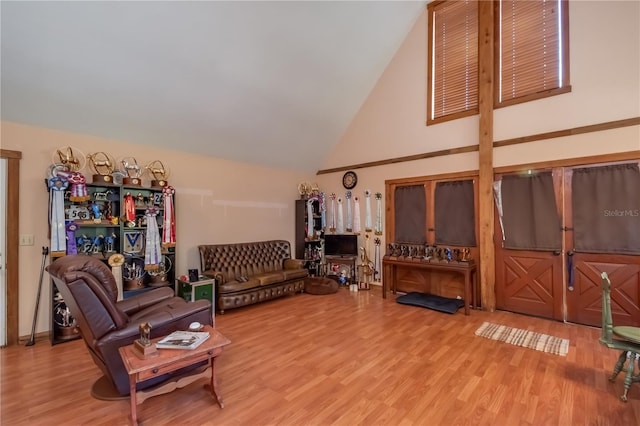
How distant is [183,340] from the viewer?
7.02ft

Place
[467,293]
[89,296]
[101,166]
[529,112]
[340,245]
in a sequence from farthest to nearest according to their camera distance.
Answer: [340,245] → [467,293] → [529,112] → [101,166] → [89,296]

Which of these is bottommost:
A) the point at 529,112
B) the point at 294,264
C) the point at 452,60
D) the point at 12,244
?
the point at 294,264

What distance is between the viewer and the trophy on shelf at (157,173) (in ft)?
14.2

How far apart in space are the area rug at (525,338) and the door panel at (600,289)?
832 millimetres

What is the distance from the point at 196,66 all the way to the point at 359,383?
4.05 m

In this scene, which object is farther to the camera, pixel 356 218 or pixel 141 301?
pixel 356 218

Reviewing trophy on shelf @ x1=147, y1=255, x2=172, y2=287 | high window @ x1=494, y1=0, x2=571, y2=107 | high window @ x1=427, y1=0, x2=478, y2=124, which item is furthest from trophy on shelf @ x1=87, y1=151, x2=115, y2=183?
high window @ x1=494, y1=0, x2=571, y2=107

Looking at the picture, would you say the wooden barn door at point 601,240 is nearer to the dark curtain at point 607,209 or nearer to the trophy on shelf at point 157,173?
the dark curtain at point 607,209

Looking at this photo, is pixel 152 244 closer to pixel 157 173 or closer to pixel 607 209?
pixel 157 173

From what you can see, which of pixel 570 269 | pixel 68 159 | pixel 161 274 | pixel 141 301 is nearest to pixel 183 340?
pixel 141 301

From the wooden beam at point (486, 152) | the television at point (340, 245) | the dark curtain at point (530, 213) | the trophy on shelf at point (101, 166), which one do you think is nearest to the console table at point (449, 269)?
the wooden beam at point (486, 152)

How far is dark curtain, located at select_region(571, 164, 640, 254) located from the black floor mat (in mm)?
1818

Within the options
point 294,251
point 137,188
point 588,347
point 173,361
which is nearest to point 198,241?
point 137,188

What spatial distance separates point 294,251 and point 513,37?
552 centimetres
